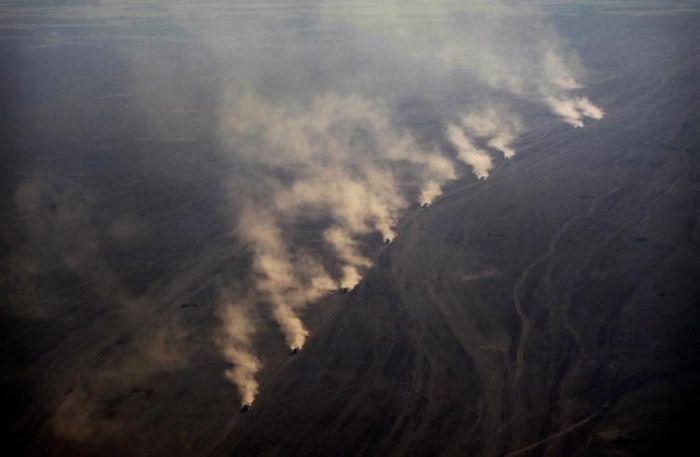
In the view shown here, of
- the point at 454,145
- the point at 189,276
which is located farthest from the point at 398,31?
the point at 189,276

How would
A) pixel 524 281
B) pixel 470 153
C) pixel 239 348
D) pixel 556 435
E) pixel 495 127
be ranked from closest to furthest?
pixel 556 435 → pixel 239 348 → pixel 524 281 → pixel 470 153 → pixel 495 127

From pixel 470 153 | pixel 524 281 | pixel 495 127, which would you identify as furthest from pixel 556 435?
pixel 495 127

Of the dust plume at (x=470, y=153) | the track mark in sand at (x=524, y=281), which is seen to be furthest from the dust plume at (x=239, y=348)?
the dust plume at (x=470, y=153)

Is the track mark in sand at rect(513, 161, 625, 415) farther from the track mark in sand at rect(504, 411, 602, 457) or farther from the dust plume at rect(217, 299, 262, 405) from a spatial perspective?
the dust plume at rect(217, 299, 262, 405)

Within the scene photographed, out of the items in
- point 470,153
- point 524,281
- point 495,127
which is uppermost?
point 524,281

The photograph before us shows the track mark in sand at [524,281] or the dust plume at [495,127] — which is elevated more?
the track mark in sand at [524,281]

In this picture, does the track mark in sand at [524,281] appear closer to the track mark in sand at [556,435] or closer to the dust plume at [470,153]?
the track mark in sand at [556,435]

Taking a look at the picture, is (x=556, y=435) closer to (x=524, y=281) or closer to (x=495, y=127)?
(x=524, y=281)

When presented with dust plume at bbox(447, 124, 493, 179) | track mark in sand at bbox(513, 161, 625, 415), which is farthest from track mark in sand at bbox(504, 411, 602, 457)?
dust plume at bbox(447, 124, 493, 179)

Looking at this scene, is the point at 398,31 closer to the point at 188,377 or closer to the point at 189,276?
the point at 189,276

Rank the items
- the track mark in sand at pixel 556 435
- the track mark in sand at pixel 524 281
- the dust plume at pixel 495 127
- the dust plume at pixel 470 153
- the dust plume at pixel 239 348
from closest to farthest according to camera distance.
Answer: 1. the track mark in sand at pixel 556 435
2. the dust plume at pixel 239 348
3. the track mark in sand at pixel 524 281
4. the dust plume at pixel 470 153
5. the dust plume at pixel 495 127

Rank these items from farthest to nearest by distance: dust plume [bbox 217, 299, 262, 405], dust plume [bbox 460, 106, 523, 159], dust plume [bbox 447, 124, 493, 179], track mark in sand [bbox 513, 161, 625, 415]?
dust plume [bbox 460, 106, 523, 159] < dust plume [bbox 447, 124, 493, 179] < track mark in sand [bbox 513, 161, 625, 415] < dust plume [bbox 217, 299, 262, 405]
